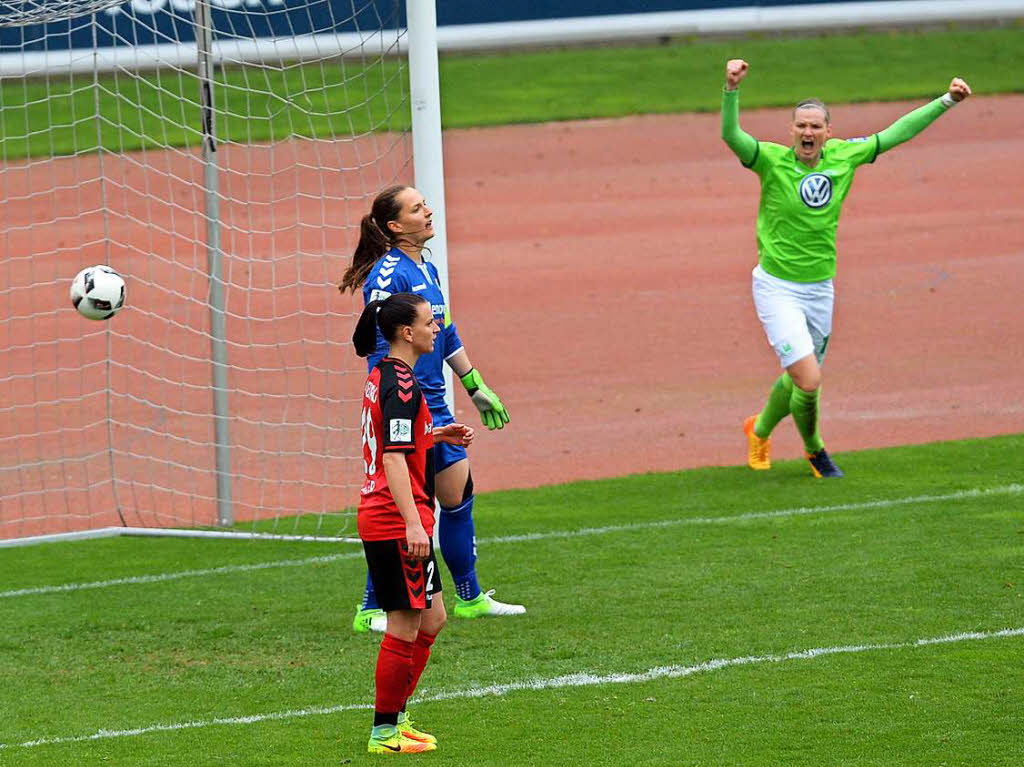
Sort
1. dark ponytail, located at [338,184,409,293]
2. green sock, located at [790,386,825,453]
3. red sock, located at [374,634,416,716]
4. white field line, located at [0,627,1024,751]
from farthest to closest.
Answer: green sock, located at [790,386,825,453], dark ponytail, located at [338,184,409,293], white field line, located at [0,627,1024,751], red sock, located at [374,634,416,716]

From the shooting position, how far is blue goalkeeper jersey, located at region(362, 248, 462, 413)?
23.2 ft

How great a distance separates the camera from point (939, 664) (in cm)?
674

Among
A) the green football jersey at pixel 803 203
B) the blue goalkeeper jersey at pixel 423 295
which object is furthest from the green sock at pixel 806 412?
the blue goalkeeper jersey at pixel 423 295

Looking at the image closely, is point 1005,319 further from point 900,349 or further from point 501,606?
point 501,606

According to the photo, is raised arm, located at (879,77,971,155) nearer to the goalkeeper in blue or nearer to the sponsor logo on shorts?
the goalkeeper in blue

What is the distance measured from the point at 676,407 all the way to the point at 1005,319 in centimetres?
393

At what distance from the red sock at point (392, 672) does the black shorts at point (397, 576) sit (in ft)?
0.42

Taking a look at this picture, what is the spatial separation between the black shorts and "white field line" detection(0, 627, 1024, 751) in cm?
86

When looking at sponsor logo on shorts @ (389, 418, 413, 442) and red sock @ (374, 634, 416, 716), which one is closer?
sponsor logo on shorts @ (389, 418, 413, 442)

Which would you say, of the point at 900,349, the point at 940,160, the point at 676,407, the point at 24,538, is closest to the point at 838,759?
the point at 24,538

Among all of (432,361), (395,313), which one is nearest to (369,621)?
(432,361)

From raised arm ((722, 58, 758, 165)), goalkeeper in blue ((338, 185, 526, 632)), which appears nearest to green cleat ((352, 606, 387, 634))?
goalkeeper in blue ((338, 185, 526, 632))

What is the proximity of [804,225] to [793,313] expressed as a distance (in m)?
0.51

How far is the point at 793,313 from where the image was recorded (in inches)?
397
